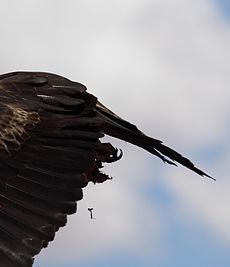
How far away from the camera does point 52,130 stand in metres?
9.04

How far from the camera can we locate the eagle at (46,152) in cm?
810

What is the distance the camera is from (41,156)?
8852 mm

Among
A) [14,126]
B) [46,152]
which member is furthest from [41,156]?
[14,126]

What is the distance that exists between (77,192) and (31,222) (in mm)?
466

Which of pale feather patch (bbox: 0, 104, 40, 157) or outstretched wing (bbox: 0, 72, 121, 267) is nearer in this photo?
outstretched wing (bbox: 0, 72, 121, 267)

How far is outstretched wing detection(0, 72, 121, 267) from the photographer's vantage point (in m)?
8.08

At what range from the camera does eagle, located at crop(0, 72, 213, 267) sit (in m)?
8.10

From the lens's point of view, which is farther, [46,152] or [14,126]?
[14,126]

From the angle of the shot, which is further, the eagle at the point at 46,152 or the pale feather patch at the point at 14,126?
the pale feather patch at the point at 14,126

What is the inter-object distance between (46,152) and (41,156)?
7 centimetres

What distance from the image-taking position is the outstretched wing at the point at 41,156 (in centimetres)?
808

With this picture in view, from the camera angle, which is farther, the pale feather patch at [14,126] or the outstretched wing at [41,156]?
the pale feather patch at [14,126]

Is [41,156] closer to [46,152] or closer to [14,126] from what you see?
[46,152]

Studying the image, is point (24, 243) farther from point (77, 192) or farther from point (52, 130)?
point (52, 130)
